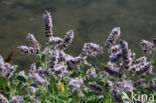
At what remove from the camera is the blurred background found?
708 centimetres

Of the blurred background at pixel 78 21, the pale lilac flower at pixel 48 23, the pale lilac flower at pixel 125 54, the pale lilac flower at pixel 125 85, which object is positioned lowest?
the pale lilac flower at pixel 125 85

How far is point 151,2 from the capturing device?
341 inches

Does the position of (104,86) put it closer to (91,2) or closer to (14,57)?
(14,57)

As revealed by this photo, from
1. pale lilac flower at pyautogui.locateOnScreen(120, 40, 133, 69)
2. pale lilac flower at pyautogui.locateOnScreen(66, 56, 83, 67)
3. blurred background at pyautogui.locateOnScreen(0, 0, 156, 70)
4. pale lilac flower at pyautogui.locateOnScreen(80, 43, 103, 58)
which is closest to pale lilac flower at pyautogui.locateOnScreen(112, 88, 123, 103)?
pale lilac flower at pyautogui.locateOnScreen(120, 40, 133, 69)

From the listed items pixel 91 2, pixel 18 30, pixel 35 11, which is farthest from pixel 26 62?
pixel 91 2

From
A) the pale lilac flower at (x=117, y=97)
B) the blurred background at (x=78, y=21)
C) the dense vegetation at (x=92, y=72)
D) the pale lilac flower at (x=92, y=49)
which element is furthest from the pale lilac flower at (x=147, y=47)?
the blurred background at (x=78, y=21)

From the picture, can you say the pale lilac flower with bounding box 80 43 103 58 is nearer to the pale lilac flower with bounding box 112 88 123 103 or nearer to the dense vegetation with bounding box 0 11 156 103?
the dense vegetation with bounding box 0 11 156 103

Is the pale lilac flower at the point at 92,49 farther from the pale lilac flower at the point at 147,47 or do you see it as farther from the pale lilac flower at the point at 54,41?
the pale lilac flower at the point at 147,47

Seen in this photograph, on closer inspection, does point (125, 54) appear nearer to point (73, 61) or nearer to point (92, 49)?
point (73, 61)

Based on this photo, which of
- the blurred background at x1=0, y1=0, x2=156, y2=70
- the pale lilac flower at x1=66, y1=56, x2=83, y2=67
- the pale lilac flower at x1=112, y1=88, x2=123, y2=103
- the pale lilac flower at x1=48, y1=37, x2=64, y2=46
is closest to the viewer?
the pale lilac flower at x1=112, y1=88, x2=123, y2=103

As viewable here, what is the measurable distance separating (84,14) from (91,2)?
→ 26.9 inches

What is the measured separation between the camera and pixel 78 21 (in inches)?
310

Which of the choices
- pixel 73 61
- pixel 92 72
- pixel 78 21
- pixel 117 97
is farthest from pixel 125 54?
pixel 78 21

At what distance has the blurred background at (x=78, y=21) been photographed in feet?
23.2
